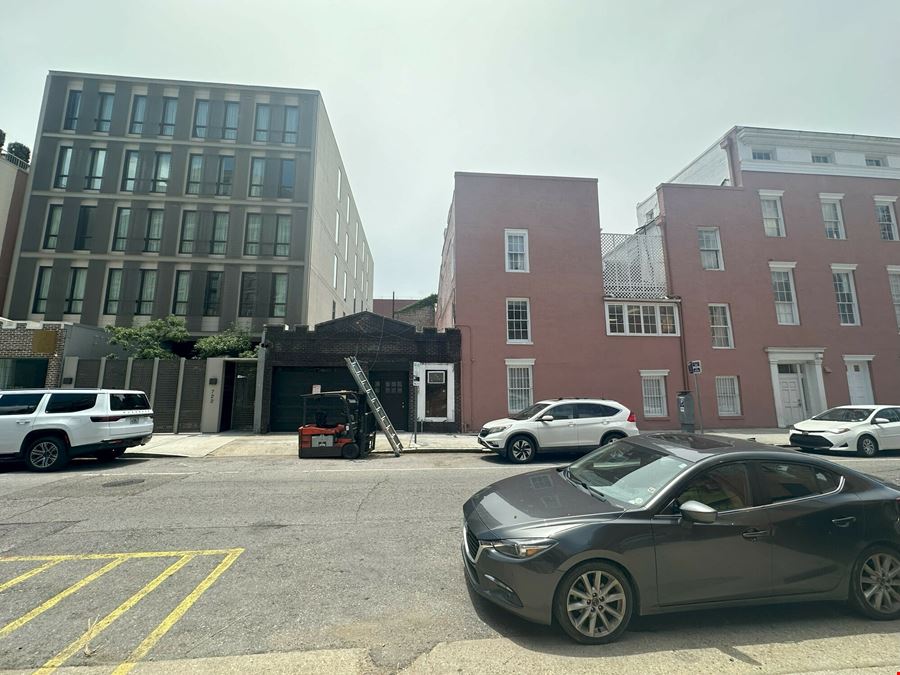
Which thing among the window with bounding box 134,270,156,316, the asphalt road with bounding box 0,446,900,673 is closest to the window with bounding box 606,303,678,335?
the asphalt road with bounding box 0,446,900,673

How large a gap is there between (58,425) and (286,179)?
18816 millimetres

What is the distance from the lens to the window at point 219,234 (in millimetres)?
22891

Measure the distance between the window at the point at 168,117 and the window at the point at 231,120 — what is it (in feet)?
9.58

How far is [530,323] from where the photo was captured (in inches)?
680

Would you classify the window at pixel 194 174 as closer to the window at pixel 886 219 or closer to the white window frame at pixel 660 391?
the white window frame at pixel 660 391

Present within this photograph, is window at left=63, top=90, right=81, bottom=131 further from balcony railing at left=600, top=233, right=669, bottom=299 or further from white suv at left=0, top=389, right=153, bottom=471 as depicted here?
balcony railing at left=600, top=233, right=669, bottom=299

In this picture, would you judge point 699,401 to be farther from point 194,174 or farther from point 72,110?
point 72,110

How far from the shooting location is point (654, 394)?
681 inches

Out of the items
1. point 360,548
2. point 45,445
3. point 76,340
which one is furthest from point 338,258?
point 360,548

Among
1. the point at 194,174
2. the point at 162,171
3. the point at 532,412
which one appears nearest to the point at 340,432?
the point at 532,412

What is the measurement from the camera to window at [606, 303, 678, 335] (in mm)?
17641

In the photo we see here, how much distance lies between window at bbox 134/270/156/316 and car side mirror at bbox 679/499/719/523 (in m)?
26.3

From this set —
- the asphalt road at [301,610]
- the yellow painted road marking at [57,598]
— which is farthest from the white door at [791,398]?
the yellow painted road marking at [57,598]

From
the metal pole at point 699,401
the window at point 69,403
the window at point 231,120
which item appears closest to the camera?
the window at point 69,403
